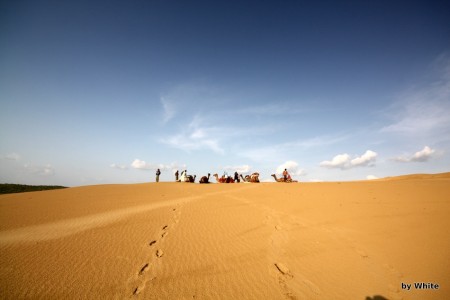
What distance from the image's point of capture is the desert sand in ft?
13.0

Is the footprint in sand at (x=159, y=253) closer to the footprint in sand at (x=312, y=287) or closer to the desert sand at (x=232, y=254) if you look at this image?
the desert sand at (x=232, y=254)

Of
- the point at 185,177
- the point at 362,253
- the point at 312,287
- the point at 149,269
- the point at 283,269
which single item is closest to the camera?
the point at 312,287

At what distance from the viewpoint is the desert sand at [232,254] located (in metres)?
3.96

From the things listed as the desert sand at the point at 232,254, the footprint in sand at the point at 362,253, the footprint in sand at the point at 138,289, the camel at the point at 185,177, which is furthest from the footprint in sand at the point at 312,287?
the camel at the point at 185,177

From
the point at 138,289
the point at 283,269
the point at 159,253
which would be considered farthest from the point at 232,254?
the point at 138,289

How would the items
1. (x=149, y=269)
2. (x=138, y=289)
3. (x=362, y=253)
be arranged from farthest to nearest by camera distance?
1. (x=362, y=253)
2. (x=149, y=269)
3. (x=138, y=289)

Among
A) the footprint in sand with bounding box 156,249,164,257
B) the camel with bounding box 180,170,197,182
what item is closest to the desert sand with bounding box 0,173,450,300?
the footprint in sand with bounding box 156,249,164,257

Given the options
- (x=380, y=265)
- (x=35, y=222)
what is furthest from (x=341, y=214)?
(x=35, y=222)

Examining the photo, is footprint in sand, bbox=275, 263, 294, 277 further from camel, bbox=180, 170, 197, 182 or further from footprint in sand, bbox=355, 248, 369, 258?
camel, bbox=180, 170, 197, 182

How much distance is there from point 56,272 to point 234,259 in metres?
3.57

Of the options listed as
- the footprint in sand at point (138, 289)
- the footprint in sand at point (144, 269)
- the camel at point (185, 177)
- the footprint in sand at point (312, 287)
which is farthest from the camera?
the camel at point (185, 177)

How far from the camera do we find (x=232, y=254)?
5363 millimetres

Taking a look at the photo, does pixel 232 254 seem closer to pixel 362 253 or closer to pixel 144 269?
pixel 144 269

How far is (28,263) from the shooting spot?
4.68m
